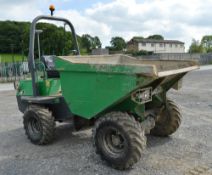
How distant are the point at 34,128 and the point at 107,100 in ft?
6.62

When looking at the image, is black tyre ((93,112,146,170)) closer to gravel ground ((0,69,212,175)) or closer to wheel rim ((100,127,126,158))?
wheel rim ((100,127,126,158))

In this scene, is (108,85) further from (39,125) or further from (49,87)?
(39,125)

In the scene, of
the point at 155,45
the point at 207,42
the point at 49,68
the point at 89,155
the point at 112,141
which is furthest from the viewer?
the point at 155,45

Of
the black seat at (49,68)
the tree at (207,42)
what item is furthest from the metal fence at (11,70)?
the tree at (207,42)

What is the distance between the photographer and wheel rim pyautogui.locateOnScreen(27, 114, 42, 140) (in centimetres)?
535

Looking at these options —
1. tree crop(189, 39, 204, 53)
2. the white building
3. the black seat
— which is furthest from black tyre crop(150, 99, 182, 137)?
the white building

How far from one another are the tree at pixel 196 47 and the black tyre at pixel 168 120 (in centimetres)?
6587

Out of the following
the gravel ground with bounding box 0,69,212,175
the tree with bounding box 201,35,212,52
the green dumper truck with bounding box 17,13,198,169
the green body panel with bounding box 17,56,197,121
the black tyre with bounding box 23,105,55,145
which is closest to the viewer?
the green body panel with bounding box 17,56,197,121

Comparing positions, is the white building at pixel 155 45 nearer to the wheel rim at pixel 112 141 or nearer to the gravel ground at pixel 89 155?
the gravel ground at pixel 89 155

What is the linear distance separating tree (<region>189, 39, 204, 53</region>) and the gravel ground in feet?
213

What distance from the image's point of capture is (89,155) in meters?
4.75

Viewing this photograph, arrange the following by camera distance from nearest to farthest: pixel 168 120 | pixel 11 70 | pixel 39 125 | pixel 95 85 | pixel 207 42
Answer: pixel 95 85
pixel 39 125
pixel 168 120
pixel 11 70
pixel 207 42

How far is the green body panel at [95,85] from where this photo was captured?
3.85 m

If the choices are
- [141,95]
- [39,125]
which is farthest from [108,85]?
[39,125]
